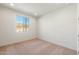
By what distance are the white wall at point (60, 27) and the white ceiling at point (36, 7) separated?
9cm

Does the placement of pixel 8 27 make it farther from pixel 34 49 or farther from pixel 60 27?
pixel 60 27

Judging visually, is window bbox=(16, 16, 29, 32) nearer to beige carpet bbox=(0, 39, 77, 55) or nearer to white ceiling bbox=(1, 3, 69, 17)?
white ceiling bbox=(1, 3, 69, 17)

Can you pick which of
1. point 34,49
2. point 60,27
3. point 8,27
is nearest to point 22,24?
point 8,27

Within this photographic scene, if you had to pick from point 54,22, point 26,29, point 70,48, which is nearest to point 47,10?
point 54,22

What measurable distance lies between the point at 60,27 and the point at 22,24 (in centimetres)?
81

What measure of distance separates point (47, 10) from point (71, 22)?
21.7 inches

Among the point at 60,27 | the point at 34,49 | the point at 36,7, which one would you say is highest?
the point at 36,7

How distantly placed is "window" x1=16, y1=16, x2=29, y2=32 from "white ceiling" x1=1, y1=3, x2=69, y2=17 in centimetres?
15

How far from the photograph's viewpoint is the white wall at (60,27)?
1.93 meters

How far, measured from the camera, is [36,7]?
78.7 inches

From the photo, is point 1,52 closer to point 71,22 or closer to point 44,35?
point 44,35

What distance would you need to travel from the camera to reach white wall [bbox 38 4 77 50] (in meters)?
1.93

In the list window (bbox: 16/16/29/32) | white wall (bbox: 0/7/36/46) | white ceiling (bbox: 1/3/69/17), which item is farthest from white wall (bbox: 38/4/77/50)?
white wall (bbox: 0/7/36/46)

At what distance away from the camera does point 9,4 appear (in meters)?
1.94
